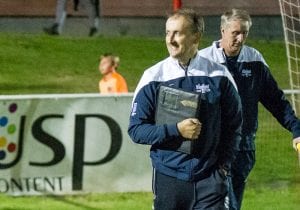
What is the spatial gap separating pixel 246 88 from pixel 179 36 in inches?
61.6

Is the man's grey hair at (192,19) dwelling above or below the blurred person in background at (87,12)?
below

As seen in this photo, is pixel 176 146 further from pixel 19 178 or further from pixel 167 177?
pixel 19 178

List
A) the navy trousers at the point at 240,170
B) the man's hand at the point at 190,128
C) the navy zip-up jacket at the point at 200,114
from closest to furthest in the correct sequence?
the man's hand at the point at 190,128, the navy zip-up jacket at the point at 200,114, the navy trousers at the point at 240,170

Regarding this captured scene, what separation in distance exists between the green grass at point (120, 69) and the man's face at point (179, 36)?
5357 millimetres

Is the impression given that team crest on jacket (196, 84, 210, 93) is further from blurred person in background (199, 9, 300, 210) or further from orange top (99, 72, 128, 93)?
orange top (99, 72, 128, 93)

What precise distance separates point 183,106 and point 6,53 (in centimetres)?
1601

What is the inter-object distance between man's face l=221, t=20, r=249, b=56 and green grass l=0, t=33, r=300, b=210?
4101 mm

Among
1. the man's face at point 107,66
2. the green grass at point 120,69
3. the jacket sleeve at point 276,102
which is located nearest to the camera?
the jacket sleeve at point 276,102

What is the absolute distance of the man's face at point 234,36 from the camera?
22.3ft

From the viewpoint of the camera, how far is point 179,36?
5578 mm

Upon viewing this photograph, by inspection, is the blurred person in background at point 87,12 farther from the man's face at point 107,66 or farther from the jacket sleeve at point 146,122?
the jacket sleeve at point 146,122

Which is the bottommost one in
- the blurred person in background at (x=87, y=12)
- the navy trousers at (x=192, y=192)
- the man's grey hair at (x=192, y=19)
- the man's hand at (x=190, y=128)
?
the navy trousers at (x=192, y=192)

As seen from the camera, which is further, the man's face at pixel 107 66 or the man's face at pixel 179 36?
the man's face at pixel 107 66

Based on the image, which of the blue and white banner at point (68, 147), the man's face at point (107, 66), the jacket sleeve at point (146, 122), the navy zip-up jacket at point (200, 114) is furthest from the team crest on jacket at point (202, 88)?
the man's face at point (107, 66)
